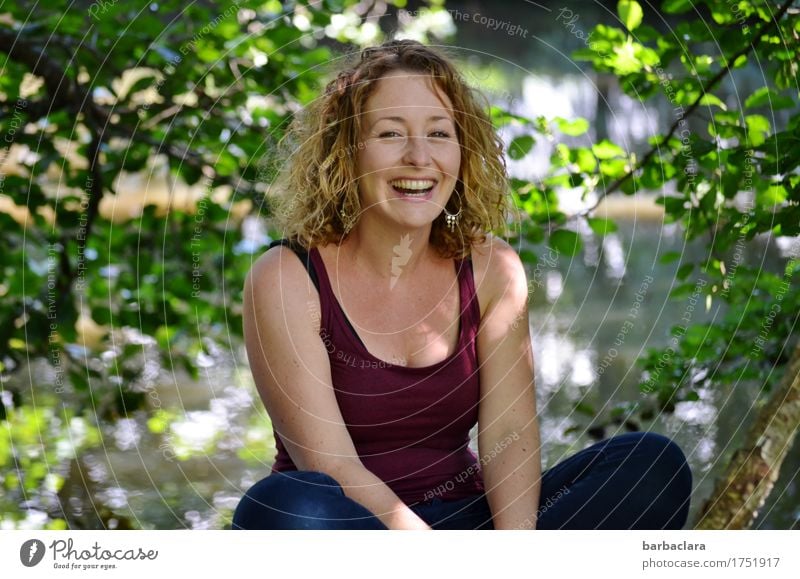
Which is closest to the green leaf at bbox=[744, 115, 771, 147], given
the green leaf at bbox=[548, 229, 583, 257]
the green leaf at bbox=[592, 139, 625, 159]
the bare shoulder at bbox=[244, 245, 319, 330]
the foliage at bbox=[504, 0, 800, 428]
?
the foliage at bbox=[504, 0, 800, 428]

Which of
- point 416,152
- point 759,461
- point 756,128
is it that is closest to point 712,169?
point 756,128

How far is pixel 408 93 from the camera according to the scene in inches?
56.2

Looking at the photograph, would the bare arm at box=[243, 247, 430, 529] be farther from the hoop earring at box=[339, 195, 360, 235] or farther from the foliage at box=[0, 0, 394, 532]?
the foliage at box=[0, 0, 394, 532]

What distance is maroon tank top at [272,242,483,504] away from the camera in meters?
1.40

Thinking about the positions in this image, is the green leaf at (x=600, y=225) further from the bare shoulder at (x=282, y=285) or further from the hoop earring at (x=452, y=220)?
the bare shoulder at (x=282, y=285)

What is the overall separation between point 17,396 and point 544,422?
1303 mm

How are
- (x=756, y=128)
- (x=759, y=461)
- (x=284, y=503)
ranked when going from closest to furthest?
(x=284, y=503) → (x=759, y=461) → (x=756, y=128)

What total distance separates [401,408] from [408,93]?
405 mm

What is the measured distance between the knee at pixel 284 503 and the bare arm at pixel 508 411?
0.24 metres

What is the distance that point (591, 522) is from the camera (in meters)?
1.35

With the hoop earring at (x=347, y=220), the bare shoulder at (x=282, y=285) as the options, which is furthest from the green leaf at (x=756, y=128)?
the bare shoulder at (x=282, y=285)

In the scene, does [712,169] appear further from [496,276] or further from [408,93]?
[408,93]

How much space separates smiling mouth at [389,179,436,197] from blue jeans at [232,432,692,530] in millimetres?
386

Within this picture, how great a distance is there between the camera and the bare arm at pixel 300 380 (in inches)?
52.3
